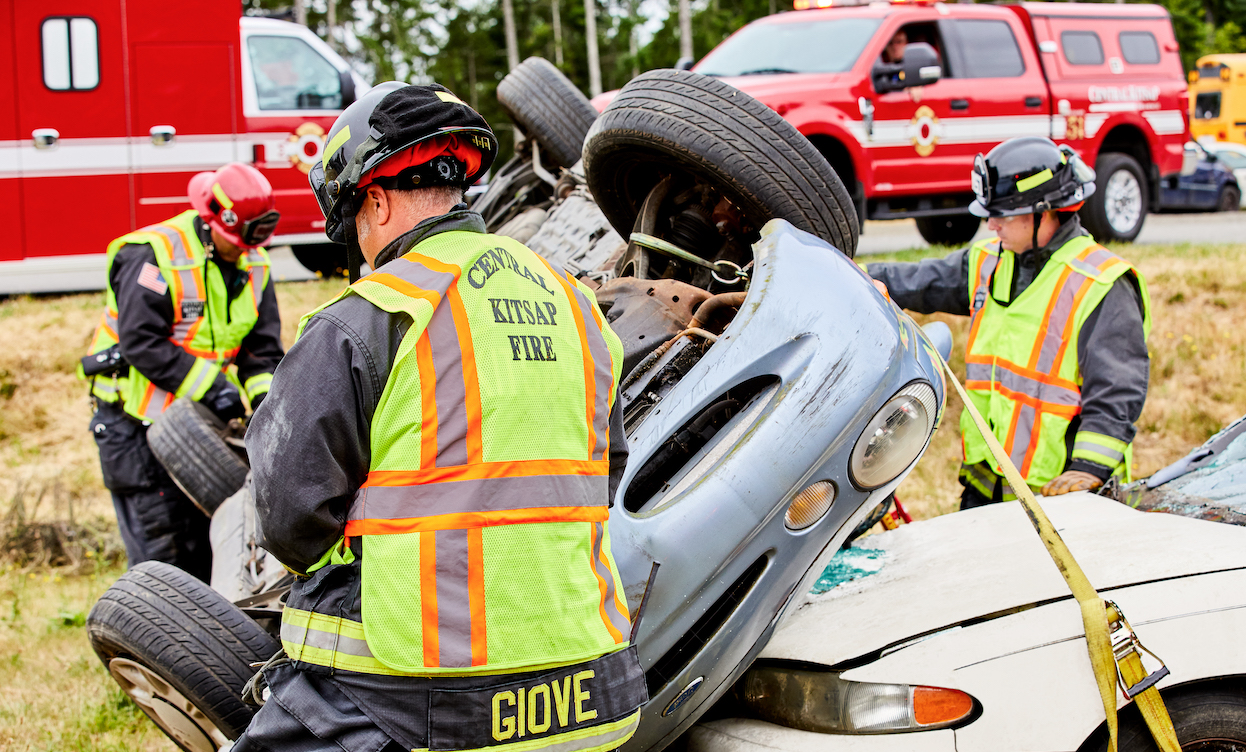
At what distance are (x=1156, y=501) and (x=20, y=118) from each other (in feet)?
28.3

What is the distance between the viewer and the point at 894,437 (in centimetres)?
227

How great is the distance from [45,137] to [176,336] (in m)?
5.16

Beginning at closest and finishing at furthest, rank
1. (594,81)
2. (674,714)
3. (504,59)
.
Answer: (674,714), (594,81), (504,59)

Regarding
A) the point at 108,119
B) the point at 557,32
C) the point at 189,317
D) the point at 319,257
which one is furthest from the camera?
the point at 557,32

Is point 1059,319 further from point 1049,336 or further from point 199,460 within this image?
point 199,460

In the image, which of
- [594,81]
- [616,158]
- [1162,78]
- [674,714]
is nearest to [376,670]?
[674,714]

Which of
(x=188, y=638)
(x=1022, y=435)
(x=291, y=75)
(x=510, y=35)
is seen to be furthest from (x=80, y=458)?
(x=510, y=35)

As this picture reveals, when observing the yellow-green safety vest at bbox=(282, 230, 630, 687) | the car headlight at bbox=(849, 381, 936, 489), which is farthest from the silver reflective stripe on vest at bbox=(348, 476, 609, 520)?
the car headlight at bbox=(849, 381, 936, 489)

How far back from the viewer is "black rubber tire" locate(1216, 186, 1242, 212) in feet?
52.5

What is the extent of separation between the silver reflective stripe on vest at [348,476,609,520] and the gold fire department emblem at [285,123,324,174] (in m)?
8.06

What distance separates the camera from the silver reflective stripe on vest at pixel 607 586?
1.78 meters

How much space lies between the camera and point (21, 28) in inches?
325

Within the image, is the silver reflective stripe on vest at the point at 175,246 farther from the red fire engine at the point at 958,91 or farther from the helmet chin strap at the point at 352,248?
the red fire engine at the point at 958,91

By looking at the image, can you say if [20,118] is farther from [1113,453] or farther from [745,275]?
[1113,453]
